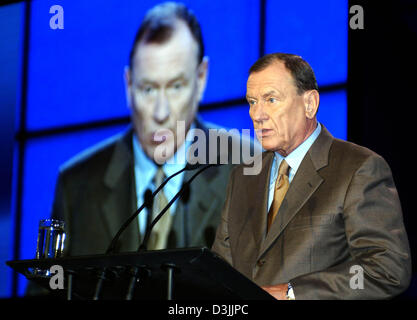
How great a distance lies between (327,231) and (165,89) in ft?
6.47

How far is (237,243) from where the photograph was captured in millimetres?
3111

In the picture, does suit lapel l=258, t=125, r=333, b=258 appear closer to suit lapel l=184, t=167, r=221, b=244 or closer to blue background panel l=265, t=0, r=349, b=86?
blue background panel l=265, t=0, r=349, b=86

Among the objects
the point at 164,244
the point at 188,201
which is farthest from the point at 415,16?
the point at 164,244

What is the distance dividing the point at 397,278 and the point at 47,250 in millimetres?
1407

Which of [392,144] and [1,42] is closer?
[392,144]

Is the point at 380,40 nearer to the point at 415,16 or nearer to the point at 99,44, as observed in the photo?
the point at 415,16

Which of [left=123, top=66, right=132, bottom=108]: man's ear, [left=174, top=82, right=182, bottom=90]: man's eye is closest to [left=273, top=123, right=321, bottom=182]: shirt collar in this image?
[left=174, top=82, right=182, bottom=90]: man's eye

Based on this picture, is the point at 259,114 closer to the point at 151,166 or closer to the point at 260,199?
the point at 260,199

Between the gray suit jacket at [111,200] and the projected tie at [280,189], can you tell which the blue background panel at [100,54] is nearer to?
the gray suit jacket at [111,200]

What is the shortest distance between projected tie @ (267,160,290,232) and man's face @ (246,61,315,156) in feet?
0.25

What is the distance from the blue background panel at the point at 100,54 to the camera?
4.30m

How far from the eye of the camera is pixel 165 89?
4484mm

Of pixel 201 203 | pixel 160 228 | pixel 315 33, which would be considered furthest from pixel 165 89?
pixel 315 33

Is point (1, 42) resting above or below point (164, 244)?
above
